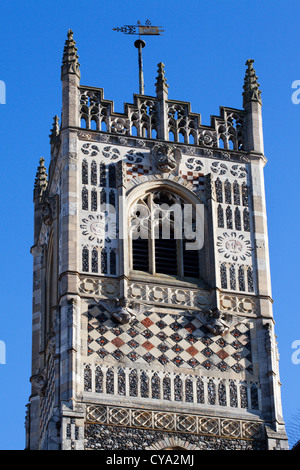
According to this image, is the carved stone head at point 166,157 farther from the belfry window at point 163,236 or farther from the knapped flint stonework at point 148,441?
the knapped flint stonework at point 148,441

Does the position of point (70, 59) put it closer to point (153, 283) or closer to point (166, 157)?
point (166, 157)

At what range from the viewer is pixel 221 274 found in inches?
1896

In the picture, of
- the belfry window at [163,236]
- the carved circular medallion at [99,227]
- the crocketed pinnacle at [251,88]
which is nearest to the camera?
the carved circular medallion at [99,227]

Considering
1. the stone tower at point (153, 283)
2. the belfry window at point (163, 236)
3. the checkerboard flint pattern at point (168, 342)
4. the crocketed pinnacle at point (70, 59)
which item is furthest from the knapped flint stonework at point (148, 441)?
the crocketed pinnacle at point (70, 59)

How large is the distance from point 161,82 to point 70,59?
2.45 metres

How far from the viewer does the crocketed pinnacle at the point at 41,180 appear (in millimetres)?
54312

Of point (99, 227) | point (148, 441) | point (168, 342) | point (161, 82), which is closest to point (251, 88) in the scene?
point (161, 82)

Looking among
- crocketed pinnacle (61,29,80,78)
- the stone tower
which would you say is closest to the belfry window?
the stone tower

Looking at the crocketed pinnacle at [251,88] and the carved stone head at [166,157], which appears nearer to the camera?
the carved stone head at [166,157]

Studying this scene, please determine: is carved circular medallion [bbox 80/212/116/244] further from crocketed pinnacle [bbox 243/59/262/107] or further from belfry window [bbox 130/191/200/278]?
crocketed pinnacle [bbox 243/59/262/107]

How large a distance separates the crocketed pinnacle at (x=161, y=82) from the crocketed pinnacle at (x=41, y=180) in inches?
196

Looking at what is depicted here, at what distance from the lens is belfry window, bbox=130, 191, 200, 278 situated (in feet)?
158

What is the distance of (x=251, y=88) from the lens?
171 ft
